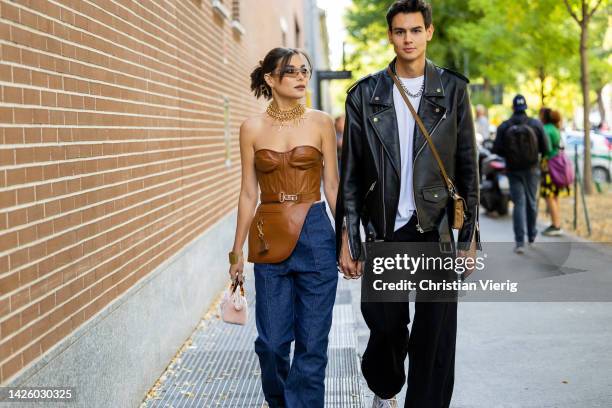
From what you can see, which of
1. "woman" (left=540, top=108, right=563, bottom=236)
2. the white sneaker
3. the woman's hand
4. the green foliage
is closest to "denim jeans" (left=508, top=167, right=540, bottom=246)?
"woman" (left=540, top=108, right=563, bottom=236)

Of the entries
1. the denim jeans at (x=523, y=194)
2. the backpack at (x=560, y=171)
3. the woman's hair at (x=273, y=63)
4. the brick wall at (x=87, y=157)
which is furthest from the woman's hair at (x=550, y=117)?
the woman's hair at (x=273, y=63)

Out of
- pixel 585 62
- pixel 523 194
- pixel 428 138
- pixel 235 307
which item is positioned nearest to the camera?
pixel 428 138

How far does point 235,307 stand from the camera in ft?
15.1

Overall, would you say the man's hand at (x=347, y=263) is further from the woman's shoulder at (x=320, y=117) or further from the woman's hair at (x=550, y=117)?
the woman's hair at (x=550, y=117)

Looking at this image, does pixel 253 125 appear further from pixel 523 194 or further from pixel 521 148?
pixel 523 194

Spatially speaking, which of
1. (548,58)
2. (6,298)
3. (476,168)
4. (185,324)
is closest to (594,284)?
(185,324)

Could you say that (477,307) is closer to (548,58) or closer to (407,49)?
(407,49)

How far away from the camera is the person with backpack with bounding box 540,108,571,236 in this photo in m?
12.4

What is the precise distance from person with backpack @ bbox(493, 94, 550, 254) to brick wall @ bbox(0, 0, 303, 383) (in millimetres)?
3988

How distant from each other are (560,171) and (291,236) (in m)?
8.96

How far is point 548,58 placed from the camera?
2261cm

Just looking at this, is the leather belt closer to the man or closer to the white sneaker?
the man

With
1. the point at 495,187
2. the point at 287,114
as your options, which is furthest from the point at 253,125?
the point at 495,187

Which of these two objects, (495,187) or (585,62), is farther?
(585,62)
